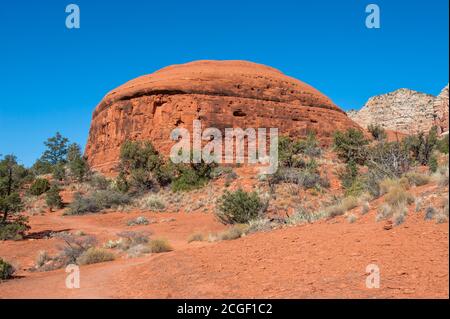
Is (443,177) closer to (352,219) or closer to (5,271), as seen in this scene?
(352,219)

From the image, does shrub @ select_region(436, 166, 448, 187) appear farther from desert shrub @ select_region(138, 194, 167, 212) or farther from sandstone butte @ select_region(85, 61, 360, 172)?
sandstone butte @ select_region(85, 61, 360, 172)

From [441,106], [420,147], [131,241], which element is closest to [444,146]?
[420,147]

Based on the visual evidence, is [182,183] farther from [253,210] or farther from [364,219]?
[364,219]

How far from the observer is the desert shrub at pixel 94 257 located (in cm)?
922

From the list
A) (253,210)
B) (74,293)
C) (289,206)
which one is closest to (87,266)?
(74,293)

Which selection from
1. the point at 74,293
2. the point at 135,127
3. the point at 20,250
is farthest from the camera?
the point at 135,127

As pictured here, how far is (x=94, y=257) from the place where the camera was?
931cm

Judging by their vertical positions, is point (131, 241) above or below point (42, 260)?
above

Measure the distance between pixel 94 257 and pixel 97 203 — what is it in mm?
12420

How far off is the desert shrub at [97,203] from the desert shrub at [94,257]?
460 inches

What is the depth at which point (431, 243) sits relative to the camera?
5457 millimetres

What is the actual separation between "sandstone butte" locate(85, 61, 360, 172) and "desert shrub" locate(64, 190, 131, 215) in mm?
10208

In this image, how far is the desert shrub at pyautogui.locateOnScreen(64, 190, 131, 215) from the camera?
20500 mm
